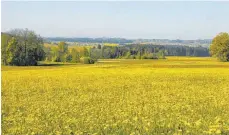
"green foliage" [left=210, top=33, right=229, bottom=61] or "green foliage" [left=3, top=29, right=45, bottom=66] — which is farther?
"green foliage" [left=210, top=33, right=229, bottom=61]

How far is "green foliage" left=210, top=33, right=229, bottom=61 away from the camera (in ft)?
297

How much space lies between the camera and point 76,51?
348 feet

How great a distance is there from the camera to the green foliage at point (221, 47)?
297 ft

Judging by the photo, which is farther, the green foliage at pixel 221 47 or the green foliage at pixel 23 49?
the green foliage at pixel 221 47

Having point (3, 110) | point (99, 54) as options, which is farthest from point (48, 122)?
point (99, 54)

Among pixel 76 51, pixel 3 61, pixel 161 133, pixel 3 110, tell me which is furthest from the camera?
pixel 76 51

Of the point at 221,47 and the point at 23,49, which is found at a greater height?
the point at 221,47

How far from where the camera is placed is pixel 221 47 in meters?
91.3

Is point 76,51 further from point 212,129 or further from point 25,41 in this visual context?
point 212,129

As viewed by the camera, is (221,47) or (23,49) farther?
(221,47)

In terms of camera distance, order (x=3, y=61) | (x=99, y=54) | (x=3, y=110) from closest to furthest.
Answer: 1. (x=3, y=110)
2. (x=3, y=61)
3. (x=99, y=54)

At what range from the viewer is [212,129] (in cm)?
1020

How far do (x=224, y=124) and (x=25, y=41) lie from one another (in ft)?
256

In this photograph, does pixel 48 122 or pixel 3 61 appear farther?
pixel 3 61
